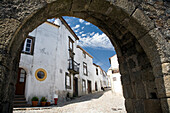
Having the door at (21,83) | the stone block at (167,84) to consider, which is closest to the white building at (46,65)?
the door at (21,83)

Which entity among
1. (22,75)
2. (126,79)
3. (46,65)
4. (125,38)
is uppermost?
(46,65)

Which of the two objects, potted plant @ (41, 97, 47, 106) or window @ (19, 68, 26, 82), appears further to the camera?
window @ (19, 68, 26, 82)

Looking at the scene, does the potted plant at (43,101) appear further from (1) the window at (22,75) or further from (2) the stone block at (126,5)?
(2) the stone block at (126,5)

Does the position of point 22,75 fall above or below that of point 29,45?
below

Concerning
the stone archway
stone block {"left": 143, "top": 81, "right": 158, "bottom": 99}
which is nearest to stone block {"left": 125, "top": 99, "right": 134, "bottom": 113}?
the stone archway

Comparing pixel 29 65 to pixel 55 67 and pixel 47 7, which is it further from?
pixel 47 7

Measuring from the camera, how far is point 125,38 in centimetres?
276

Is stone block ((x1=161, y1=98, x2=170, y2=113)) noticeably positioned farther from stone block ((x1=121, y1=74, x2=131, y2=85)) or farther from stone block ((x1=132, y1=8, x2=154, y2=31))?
stone block ((x1=132, y1=8, x2=154, y2=31))

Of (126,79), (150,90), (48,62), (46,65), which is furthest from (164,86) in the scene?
(48,62)

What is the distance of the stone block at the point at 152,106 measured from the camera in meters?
2.17

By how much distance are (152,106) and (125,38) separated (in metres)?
1.46

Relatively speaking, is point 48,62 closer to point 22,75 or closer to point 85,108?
point 22,75

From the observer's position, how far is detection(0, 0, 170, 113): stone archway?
1.54 meters

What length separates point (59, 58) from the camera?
31.4 feet
